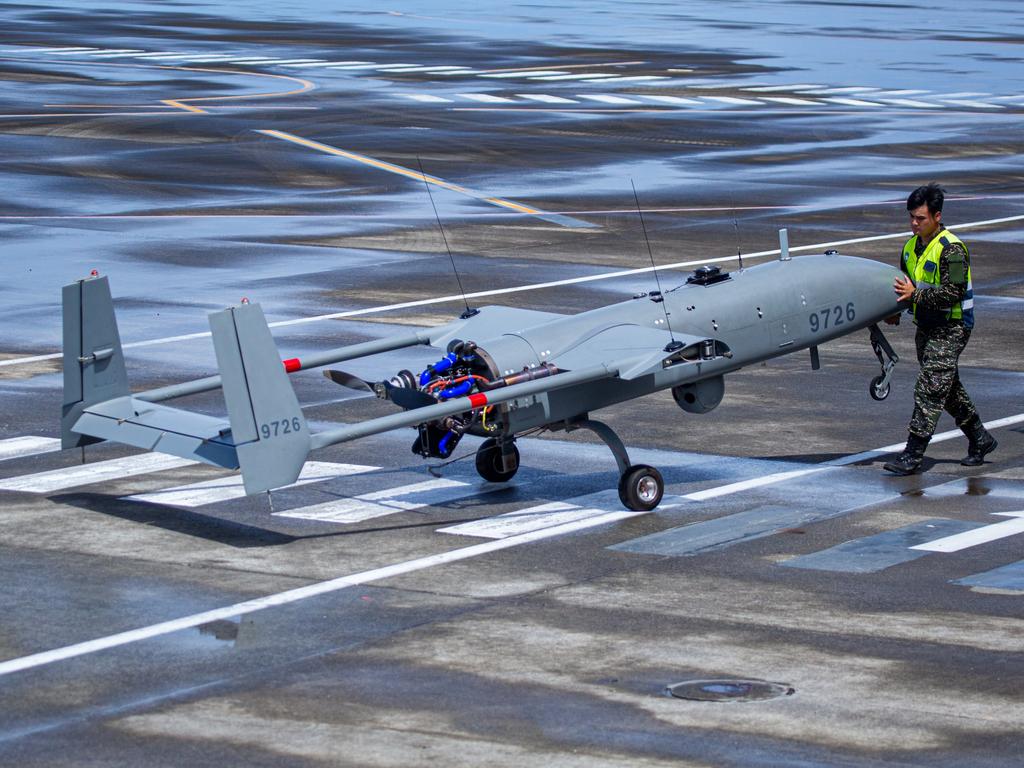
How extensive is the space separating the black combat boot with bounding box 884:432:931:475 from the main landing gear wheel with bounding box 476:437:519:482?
11.8 feet

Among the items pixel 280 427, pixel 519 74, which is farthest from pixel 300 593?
pixel 519 74

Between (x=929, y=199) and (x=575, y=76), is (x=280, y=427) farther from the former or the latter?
(x=575, y=76)

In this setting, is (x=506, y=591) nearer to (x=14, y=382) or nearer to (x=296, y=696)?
(x=296, y=696)

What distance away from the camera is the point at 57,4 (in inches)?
4316

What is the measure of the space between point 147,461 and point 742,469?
5.95 meters

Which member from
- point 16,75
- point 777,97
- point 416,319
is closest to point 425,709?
point 416,319

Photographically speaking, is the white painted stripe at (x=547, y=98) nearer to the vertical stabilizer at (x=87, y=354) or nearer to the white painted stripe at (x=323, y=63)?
the white painted stripe at (x=323, y=63)

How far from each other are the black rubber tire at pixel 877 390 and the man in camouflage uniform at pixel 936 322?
1537 mm

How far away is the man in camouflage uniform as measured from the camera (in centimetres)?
1861

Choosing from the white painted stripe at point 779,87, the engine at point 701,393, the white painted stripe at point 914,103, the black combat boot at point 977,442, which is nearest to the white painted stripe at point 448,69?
the white painted stripe at point 779,87

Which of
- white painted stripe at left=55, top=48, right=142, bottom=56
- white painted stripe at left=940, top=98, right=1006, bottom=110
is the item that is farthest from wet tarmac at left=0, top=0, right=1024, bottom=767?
white painted stripe at left=55, top=48, right=142, bottom=56

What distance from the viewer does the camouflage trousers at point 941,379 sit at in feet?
61.5

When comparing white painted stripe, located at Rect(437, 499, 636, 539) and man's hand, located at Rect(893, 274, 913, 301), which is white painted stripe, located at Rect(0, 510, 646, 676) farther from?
man's hand, located at Rect(893, 274, 913, 301)

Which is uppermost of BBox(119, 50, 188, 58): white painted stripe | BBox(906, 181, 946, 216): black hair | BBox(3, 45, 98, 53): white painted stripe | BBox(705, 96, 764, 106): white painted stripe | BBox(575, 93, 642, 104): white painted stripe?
BBox(3, 45, 98, 53): white painted stripe
